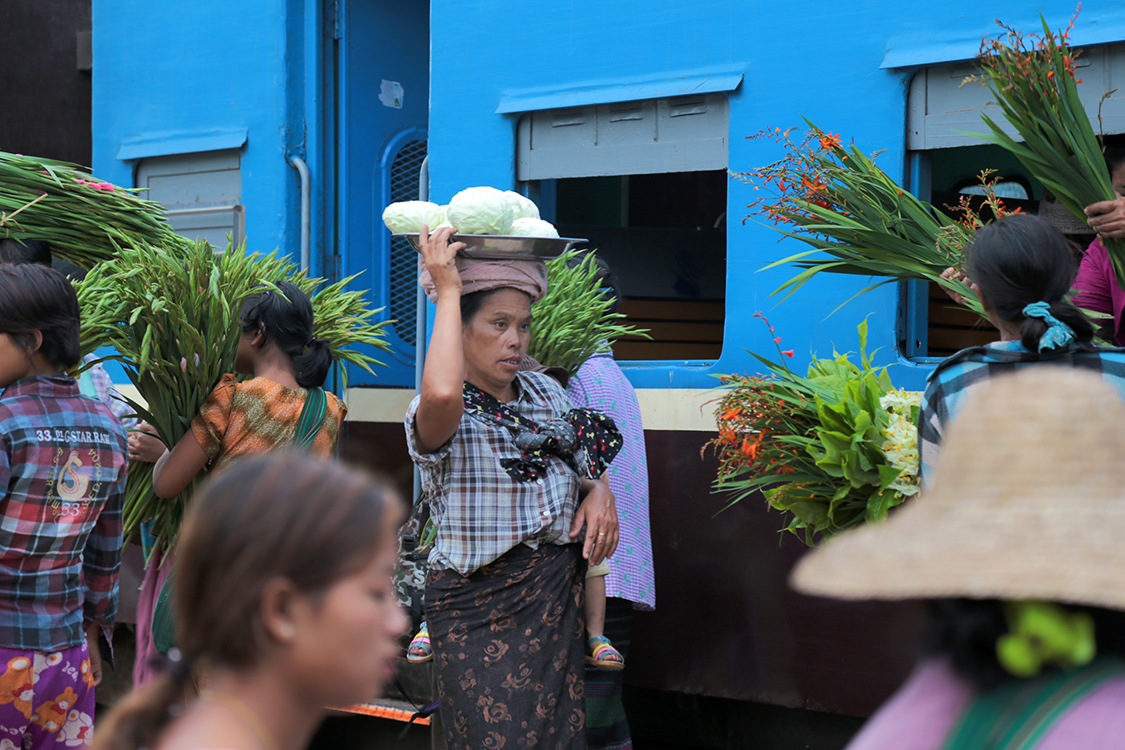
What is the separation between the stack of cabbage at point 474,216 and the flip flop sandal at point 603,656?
4.10 ft

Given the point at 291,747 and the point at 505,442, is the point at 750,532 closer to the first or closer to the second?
the point at 505,442

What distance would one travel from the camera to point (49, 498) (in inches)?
110

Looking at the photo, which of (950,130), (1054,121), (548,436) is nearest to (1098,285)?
(1054,121)

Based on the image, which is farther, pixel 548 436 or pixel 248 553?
pixel 548 436

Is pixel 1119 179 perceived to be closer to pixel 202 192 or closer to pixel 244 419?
pixel 244 419

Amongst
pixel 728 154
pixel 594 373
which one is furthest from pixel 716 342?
pixel 594 373

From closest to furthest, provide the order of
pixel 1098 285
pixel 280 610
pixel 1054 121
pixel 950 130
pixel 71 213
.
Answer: pixel 280 610, pixel 1054 121, pixel 1098 285, pixel 71 213, pixel 950 130

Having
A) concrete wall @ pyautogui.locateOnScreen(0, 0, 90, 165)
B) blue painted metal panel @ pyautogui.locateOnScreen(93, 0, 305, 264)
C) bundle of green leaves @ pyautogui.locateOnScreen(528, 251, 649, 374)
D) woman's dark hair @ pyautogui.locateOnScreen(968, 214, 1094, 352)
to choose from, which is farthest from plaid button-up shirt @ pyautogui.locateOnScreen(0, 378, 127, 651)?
concrete wall @ pyautogui.locateOnScreen(0, 0, 90, 165)

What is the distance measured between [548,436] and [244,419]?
3.70 feet

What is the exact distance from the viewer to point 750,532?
14.4ft

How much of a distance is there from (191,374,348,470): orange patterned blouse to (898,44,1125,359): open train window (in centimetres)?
198

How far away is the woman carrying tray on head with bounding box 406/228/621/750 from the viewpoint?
273cm

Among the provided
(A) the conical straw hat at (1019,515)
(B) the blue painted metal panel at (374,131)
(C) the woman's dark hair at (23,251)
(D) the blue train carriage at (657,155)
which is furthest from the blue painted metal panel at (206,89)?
(A) the conical straw hat at (1019,515)

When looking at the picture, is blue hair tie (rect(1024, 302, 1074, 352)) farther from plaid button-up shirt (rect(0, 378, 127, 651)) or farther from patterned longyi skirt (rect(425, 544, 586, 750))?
plaid button-up shirt (rect(0, 378, 127, 651))
